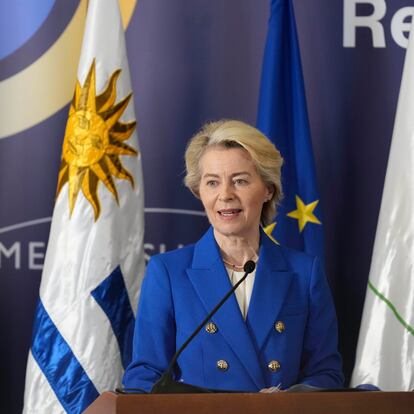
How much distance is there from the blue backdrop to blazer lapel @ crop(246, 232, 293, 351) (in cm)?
151

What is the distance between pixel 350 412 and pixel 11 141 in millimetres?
2731

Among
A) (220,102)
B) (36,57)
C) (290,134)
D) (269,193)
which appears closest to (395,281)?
(290,134)

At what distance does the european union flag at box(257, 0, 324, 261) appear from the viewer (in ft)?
12.6

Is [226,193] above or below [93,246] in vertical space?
above

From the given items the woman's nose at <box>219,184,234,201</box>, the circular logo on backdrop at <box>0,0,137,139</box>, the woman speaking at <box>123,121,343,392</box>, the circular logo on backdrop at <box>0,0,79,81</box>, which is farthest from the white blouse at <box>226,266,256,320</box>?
the circular logo on backdrop at <box>0,0,79,81</box>

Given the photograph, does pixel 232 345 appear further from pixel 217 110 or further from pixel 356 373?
pixel 217 110

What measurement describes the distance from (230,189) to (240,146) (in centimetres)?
13

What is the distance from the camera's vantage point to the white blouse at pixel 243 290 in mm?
2648

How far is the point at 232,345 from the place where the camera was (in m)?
2.51

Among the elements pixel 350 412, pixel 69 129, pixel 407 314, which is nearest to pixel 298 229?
pixel 407 314

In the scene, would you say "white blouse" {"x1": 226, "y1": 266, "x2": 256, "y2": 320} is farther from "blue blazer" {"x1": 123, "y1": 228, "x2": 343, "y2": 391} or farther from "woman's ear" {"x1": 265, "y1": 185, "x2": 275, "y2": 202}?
"woman's ear" {"x1": 265, "y1": 185, "x2": 275, "y2": 202}

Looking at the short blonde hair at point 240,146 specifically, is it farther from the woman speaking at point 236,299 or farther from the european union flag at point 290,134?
the european union flag at point 290,134

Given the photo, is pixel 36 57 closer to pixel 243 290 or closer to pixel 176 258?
pixel 176 258

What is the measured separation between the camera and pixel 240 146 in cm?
265
